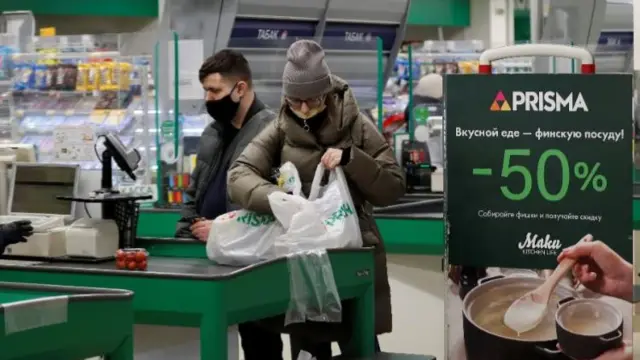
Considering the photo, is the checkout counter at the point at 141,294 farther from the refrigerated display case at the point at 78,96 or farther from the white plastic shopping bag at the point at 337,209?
the refrigerated display case at the point at 78,96

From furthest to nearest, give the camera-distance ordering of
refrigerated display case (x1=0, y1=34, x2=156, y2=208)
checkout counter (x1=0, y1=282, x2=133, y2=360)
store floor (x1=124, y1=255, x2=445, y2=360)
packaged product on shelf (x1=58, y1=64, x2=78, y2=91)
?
1. packaged product on shelf (x1=58, y1=64, x2=78, y2=91)
2. refrigerated display case (x1=0, y1=34, x2=156, y2=208)
3. store floor (x1=124, y1=255, x2=445, y2=360)
4. checkout counter (x1=0, y1=282, x2=133, y2=360)

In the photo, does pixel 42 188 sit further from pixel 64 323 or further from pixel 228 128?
pixel 64 323

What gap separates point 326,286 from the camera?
11.9 ft

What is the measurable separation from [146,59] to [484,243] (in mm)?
3854

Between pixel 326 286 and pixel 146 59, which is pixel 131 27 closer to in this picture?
pixel 146 59

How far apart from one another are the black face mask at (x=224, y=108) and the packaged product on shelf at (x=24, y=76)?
3.25 m

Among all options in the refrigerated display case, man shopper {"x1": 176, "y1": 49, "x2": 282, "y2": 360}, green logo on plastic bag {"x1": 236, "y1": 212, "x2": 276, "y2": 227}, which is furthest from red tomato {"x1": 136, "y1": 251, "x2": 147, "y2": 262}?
the refrigerated display case

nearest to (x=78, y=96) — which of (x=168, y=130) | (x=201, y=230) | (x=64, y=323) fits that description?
(x=168, y=130)

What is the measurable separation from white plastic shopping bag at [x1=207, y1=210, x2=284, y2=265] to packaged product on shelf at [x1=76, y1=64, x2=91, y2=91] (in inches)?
149

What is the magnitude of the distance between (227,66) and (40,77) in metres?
3.27

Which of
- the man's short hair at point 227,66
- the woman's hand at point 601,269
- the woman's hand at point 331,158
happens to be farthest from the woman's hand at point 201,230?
the woman's hand at point 601,269

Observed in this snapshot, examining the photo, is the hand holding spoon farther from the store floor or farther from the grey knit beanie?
the store floor

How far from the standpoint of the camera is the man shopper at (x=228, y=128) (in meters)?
4.46

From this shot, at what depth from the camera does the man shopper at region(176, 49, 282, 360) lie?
14.6 feet
